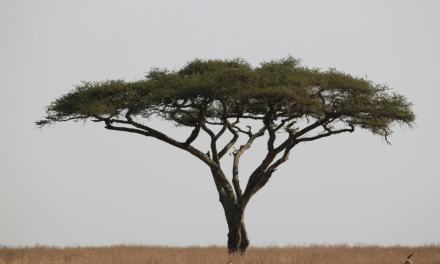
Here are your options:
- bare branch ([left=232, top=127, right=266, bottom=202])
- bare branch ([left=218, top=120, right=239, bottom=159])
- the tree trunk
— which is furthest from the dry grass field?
bare branch ([left=218, top=120, right=239, bottom=159])

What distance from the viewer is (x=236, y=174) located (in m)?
23.4

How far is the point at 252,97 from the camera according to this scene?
2081 cm

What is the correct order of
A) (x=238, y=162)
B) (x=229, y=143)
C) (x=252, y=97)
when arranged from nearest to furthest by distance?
1. (x=252, y=97)
2. (x=238, y=162)
3. (x=229, y=143)

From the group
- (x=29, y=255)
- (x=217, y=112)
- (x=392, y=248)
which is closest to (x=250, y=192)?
(x=217, y=112)

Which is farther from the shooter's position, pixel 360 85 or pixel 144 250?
pixel 144 250

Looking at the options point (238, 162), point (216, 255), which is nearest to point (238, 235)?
point (216, 255)

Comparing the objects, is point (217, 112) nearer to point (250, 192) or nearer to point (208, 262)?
point (250, 192)

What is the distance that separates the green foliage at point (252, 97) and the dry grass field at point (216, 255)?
4.92 m

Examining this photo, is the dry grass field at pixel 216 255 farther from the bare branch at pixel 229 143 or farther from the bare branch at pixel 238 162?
the bare branch at pixel 229 143

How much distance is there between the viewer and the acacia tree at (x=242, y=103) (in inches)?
823

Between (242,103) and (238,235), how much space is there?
5105 mm

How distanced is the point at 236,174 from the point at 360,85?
5971mm

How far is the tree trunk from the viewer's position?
22.4m

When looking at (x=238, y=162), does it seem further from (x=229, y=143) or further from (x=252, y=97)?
(x=252, y=97)
